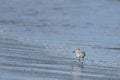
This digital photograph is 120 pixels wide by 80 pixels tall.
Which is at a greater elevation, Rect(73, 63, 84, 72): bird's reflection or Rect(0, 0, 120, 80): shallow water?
Rect(0, 0, 120, 80): shallow water

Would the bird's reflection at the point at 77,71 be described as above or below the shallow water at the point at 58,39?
below

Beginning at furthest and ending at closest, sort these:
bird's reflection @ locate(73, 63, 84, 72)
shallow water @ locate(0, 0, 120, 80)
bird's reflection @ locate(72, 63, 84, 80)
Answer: bird's reflection @ locate(73, 63, 84, 72) < shallow water @ locate(0, 0, 120, 80) < bird's reflection @ locate(72, 63, 84, 80)

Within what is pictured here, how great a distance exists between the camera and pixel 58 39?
18766mm

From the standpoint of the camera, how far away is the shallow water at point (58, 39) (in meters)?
12.4

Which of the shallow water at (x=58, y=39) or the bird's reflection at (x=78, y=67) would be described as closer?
the shallow water at (x=58, y=39)

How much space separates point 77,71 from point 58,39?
6.28 m

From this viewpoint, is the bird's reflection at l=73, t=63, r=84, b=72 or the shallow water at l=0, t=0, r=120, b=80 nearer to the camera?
the shallow water at l=0, t=0, r=120, b=80

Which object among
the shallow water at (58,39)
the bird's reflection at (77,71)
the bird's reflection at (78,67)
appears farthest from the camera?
the bird's reflection at (78,67)

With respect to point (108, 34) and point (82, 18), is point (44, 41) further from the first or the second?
point (82, 18)

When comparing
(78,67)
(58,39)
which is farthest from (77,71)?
(58,39)

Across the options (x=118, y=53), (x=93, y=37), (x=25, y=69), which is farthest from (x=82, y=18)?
(x=25, y=69)

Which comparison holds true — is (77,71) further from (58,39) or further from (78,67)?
(58,39)

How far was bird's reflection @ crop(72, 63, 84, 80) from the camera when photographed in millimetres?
11797

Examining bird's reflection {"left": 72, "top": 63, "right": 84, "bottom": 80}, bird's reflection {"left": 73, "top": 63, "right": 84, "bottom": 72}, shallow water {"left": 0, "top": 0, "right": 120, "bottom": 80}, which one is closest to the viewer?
bird's reflection {"left": 72, "top": 63, "right": 84, "bottom": 80}
